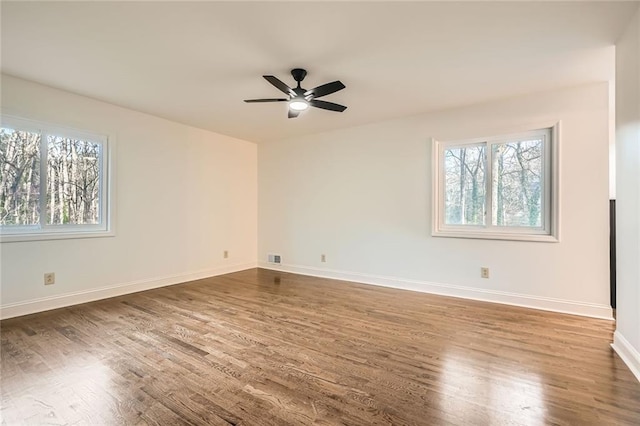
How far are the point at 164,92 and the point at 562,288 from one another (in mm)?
5019

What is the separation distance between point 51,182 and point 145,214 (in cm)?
108

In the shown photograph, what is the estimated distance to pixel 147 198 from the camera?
167 inches

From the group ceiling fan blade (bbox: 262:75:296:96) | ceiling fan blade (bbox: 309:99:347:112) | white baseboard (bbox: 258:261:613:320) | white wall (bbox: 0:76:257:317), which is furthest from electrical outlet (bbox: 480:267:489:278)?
white wall (bbox: 0:76:257:317)

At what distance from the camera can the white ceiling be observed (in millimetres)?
2027

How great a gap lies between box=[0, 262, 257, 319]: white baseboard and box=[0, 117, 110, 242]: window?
2.28 ft

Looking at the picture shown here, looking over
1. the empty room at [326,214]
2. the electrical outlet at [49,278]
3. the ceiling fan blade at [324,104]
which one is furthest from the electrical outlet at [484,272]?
the electrical outlet at [49,278]

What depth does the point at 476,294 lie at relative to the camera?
374 centimetres

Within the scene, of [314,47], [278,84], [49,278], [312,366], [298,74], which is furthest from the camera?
[49,278]

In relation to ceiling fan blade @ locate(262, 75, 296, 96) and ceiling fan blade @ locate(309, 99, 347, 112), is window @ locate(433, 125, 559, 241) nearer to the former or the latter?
ceiling fan blade @ locate(309, 99, 347, 112)

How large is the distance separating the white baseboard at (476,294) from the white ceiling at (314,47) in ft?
7.81

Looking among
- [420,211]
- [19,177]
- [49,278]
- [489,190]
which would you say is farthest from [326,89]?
[49,278]

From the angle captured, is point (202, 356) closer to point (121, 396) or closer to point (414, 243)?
point (121, 396)

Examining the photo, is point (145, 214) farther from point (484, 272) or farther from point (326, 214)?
point (484, 272)

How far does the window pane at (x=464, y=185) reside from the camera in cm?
385
